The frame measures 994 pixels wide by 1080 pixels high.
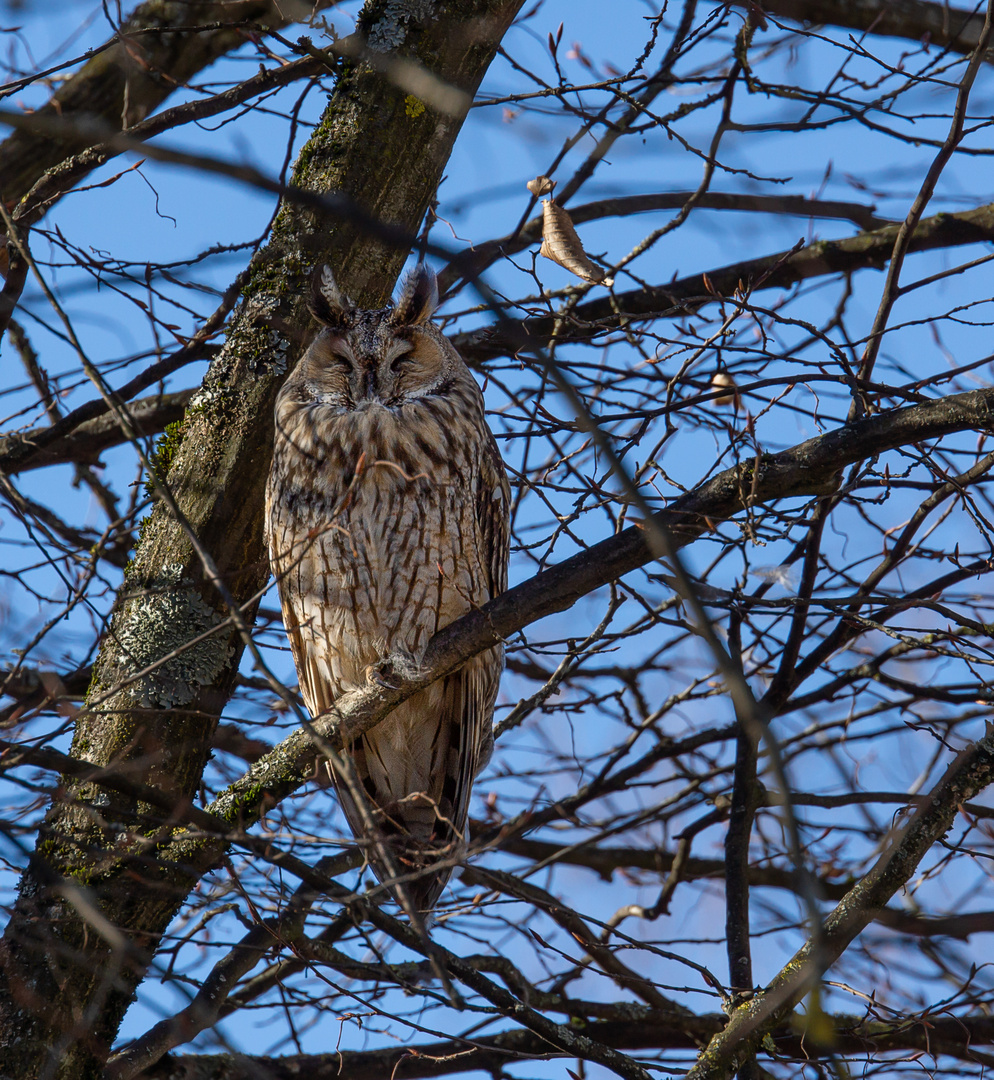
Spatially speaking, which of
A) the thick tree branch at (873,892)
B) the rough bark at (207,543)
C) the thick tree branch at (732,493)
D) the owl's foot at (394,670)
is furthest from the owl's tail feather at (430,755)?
the thick tree branch at (873,892)

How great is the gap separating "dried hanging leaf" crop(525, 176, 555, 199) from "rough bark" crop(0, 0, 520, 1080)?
28 centimetres

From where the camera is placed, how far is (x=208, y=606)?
2943 millimetres

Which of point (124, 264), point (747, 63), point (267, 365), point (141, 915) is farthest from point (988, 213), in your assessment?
point (141, 915)

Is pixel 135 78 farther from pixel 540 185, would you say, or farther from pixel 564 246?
pixel 564 246

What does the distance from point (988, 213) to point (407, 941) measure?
12.0ft

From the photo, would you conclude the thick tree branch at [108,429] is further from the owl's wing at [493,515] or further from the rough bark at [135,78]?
the owl's wing at [493,515]

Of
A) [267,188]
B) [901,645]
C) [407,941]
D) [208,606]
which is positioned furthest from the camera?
[901,645]

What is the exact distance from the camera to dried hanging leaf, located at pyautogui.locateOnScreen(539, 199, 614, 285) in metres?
2.85

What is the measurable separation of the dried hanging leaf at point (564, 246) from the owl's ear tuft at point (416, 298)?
561 millimetres

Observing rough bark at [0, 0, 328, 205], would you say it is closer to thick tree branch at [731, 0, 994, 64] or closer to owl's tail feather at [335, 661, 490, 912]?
thick tree branch at [731, 0, 994, 64]

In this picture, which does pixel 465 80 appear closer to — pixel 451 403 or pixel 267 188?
pixel 451 403

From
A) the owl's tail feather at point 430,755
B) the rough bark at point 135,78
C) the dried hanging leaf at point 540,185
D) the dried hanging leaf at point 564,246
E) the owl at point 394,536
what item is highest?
the rough bark at point 135,78

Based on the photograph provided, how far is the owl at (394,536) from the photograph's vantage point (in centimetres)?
301

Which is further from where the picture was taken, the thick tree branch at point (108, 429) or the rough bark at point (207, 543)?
the thick tree branch at point (108, 429)
